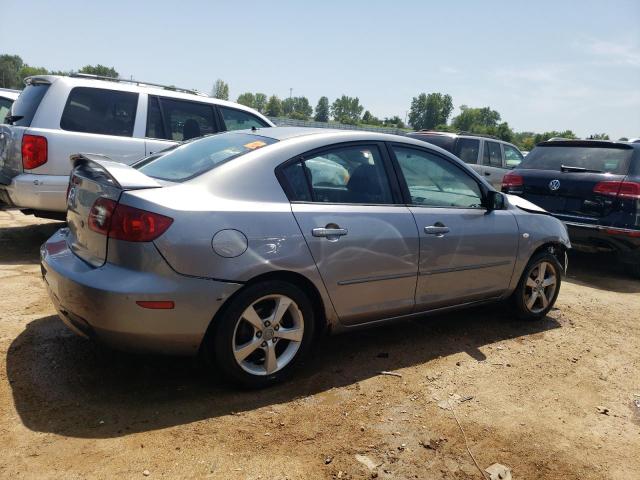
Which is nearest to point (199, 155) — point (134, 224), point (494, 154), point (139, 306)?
point (134, 224)

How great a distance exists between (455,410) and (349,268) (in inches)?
41.7

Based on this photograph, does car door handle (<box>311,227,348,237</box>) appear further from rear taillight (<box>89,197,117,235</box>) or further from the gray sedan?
rear taillight (<box>89,197,117,235</box>)

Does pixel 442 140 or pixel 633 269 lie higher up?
pixel 442 140

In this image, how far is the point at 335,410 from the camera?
3018mm

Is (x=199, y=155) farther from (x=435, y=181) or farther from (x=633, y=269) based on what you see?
(x=633, y=269)

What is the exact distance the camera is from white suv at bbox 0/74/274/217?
5391mm

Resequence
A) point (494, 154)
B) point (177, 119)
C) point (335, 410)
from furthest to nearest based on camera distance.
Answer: point (494, 154) → point (177, 119) → point (335, 410)

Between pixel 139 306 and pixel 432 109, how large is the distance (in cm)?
15121

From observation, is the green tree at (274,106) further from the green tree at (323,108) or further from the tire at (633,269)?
the tire at (633,269)

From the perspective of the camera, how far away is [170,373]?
3.27 m

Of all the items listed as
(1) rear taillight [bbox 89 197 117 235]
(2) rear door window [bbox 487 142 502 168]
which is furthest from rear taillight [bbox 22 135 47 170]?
(2) rear door window [bbox 487 142 502 168]

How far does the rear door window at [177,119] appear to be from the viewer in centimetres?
619

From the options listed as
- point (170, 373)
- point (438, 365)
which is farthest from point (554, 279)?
point (170, 373)

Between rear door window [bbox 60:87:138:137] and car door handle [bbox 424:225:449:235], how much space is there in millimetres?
3835
